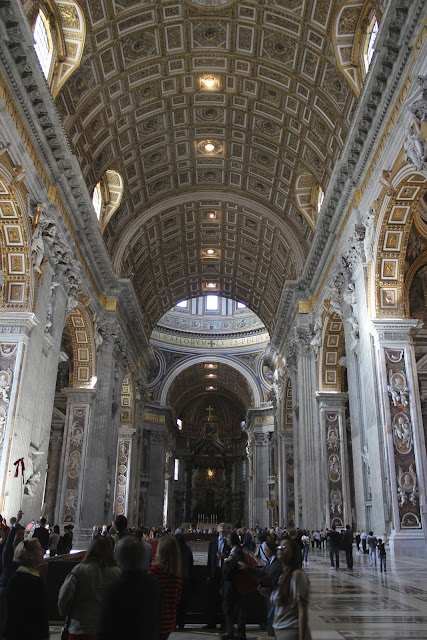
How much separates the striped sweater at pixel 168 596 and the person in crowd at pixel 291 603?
83cm


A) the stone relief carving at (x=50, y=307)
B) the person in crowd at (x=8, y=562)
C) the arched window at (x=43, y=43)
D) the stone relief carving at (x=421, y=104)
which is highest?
the arched window at (x=43, y=43)

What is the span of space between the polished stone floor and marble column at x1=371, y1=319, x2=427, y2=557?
1.37 meters

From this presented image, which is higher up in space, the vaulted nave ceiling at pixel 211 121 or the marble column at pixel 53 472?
the vaulted nave ceiling at pixel 211 121

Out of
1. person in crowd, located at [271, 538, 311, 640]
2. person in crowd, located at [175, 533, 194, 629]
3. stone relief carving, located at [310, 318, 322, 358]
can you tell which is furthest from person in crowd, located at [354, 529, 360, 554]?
person in crowd, located at [271, 538, 311, 640]

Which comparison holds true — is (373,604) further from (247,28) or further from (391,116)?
(247,28)

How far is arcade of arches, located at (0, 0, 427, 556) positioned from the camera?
12.8 meters

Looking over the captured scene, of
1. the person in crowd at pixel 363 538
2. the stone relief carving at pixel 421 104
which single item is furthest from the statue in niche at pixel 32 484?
the stone relief carving at pixel 421 104

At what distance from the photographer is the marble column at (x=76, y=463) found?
61.5 feet

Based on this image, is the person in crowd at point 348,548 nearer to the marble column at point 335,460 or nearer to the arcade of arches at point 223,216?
the arcade of arches at point 223,216

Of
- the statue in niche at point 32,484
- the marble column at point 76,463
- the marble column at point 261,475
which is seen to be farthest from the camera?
the marble column at point 261,475

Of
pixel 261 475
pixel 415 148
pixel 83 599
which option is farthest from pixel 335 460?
pixel 261 475

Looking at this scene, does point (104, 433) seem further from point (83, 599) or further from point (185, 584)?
point (83, 599)

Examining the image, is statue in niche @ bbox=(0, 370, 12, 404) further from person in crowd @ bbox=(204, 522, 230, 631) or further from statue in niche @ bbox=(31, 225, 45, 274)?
person in crowd @ bbox=(204, 522, 230, 631)

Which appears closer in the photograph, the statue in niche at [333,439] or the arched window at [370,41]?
the arched window at [370,41]
